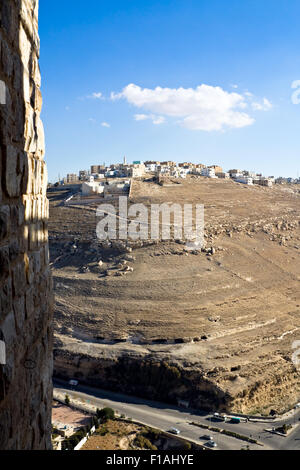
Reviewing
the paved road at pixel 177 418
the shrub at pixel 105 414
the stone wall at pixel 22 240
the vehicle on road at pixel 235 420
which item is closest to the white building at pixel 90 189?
the paved road at pixel 177 418

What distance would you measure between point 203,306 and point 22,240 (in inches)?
780

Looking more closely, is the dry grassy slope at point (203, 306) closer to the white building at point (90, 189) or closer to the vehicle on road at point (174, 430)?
the vehicle on road at point (174, 430)

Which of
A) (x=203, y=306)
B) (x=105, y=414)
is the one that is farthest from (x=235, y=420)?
(x=203, y=306)

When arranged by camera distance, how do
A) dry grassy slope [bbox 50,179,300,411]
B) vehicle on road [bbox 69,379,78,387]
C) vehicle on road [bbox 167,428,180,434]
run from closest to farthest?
vehicle on road [bbox 167,428,180,434]
dry grassy slope [bbox 50,179,300,411]
vehicle on road [bbox 69,379,78,387]

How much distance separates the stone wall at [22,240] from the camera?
1277 mm

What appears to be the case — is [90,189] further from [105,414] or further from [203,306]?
[105,414]

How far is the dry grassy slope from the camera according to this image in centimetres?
1769

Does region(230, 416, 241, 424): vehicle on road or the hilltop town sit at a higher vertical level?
the hilltop town

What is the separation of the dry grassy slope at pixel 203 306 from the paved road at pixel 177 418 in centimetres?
118

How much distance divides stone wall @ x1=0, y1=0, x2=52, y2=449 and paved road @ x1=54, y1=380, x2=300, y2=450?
508 inches

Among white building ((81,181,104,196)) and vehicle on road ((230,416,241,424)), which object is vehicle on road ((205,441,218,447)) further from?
white building ((81,181,104,196))

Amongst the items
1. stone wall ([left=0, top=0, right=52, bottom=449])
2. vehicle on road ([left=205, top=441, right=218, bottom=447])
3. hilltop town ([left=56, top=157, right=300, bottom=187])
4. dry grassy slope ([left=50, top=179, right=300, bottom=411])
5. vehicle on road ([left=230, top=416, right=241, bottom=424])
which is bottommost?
vehicle on road ([left=230, top=416, right=241, bottom=424])

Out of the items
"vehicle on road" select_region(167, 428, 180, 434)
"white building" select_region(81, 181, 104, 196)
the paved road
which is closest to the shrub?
the paved road

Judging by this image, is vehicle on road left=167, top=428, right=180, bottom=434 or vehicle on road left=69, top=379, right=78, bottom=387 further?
vehicle on road left=69, top=379, right=78, bottom=387
